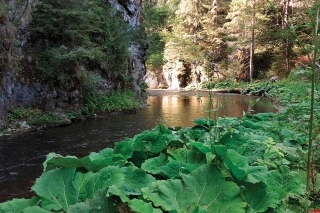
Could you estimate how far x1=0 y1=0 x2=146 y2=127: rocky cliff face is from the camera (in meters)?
8.96

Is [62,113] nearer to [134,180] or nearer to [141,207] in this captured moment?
[134,180]

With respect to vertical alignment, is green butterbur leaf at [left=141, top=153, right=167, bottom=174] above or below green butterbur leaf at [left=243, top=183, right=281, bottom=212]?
above

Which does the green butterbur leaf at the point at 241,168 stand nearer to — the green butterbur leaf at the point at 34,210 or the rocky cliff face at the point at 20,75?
the green butterbur leaf at the point at 34,210

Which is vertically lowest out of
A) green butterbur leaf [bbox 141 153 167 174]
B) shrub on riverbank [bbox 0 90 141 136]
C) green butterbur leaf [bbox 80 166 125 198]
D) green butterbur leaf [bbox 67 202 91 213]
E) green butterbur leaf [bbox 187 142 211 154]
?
shrub on riverbank [bbox 0 90 141 136]

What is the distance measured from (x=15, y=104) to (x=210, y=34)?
80.2 ft

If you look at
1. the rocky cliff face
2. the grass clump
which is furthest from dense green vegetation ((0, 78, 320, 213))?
the grass clump

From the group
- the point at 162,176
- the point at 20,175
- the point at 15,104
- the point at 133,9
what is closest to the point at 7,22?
the point at 15,104

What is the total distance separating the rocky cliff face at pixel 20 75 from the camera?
8.96 meters

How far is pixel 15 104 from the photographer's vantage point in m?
Result: 9.82

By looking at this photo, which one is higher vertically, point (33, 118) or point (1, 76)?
point (1, 76)

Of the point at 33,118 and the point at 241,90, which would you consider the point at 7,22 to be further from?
the point at 241,90

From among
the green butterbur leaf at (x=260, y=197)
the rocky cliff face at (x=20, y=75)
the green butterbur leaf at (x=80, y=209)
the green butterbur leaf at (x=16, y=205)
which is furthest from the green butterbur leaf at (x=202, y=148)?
the rocky cliff face at (x=20, y=75)

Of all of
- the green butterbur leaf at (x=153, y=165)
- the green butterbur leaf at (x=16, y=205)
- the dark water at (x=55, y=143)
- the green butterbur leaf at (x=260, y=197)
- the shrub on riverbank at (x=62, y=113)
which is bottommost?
the dark water at (x=55, y=143)

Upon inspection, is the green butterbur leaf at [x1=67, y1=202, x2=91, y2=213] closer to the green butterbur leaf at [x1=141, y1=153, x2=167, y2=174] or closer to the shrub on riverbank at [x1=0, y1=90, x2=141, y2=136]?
the green butterbur leaf at [x1=141, y1=153, x2=167, y2=174]
